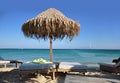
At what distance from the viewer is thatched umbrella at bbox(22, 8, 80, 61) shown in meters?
7.58

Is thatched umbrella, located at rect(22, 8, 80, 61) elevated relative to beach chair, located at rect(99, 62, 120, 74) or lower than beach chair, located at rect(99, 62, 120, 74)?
elevated

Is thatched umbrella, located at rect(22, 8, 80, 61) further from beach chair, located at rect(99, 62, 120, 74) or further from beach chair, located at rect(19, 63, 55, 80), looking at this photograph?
beach chair, located at rect(99, 62, 120, 74)

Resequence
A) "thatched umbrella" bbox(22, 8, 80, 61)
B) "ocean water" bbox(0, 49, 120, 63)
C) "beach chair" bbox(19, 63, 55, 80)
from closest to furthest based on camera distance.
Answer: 1. "beach chair" bbox(19, 63, 55, 80)
2. "thatched umbrella" bbox(22, 8, 80, 61)
3. "ocean water" bbox(0, 49, 120, 63)

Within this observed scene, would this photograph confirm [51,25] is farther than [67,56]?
No

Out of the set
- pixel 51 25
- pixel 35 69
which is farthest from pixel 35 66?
pixel 51 25

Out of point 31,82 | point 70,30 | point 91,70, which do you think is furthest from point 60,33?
point 31,82

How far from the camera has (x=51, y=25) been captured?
7621mm

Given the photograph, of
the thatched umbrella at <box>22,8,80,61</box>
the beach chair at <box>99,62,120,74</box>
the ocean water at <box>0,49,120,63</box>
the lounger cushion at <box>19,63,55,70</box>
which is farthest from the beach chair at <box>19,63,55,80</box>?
the ocean water at <box>0,49,120,63</box>

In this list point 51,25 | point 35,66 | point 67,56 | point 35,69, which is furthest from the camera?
point 67,56

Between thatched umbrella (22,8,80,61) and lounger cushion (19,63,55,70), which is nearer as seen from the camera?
lounger cushion (19,63,55,70)

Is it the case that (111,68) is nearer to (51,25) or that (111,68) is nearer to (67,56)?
(51,25)

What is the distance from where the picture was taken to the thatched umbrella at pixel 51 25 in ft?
24.9

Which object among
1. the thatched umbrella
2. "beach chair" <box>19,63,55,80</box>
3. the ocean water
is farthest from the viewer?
the ocean water

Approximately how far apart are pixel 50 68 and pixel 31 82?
2.19 feet
